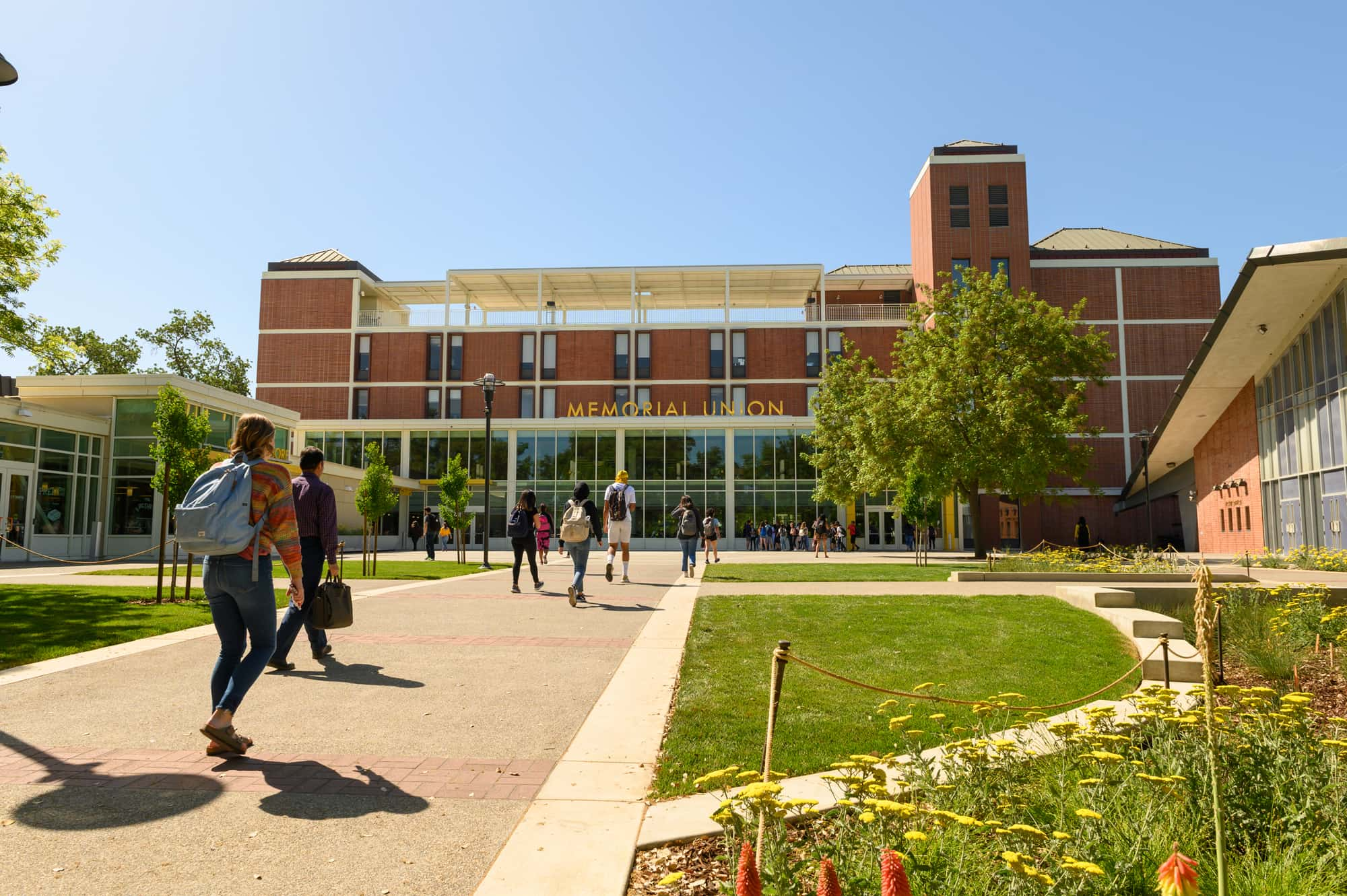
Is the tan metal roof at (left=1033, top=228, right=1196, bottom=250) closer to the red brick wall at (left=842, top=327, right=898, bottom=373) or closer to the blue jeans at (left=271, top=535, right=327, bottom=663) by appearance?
the red brick wall at (left=842, top=327, right=898, bottom=373)

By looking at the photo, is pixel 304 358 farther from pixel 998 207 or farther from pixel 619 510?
pixel 619 510

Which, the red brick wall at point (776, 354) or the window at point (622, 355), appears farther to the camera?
the window at point (622, 355)

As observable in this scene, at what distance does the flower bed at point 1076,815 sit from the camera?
2.72m

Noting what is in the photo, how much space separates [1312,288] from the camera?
22.4 meters

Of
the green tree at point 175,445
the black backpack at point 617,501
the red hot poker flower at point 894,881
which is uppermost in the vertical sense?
the green tree at point 175,445

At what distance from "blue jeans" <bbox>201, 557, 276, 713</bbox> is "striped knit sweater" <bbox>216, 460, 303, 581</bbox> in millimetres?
145

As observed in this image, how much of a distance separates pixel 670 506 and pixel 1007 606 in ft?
107

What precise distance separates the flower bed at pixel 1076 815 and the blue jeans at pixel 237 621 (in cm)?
278

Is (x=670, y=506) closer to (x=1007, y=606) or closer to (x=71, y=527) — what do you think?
(x=71, y=527)

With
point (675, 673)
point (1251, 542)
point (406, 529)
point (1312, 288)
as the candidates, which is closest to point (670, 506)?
point (406, 529)

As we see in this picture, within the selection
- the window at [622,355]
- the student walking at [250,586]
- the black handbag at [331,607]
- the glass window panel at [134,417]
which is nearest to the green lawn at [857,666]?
the student walking at [250,586]

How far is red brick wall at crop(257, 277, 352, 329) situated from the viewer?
5250cm

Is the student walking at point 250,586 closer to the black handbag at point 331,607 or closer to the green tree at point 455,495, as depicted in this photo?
the black handbag at point 331,607

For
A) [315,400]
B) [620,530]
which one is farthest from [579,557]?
[315,400]
